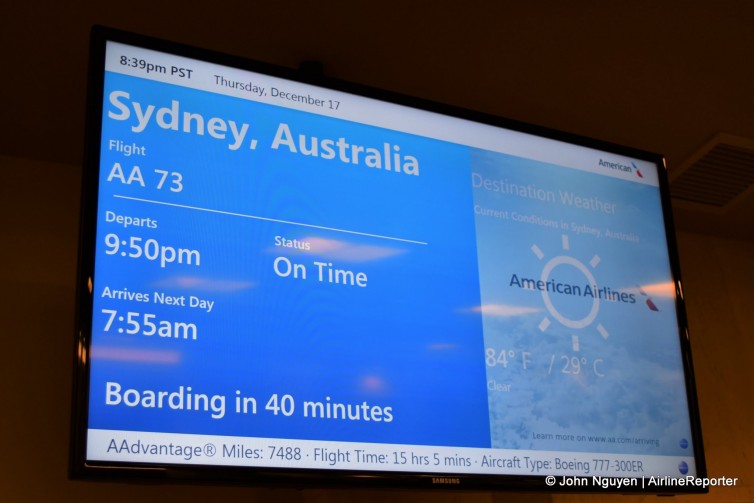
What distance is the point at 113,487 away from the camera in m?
2.19

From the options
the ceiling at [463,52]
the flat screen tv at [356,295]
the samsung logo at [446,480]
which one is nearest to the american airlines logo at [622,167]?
the flat screen tv at [356,295]

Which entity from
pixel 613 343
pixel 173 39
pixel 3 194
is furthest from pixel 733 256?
pixel 3 194

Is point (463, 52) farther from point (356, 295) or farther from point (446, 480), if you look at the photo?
point (446, 480)

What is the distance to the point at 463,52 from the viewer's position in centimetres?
239

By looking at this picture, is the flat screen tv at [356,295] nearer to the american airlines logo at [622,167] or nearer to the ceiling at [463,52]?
the american airlines logo at [622,167]

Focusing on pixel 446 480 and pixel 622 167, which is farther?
pixel 622 167

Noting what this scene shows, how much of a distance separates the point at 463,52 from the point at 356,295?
0.76 m

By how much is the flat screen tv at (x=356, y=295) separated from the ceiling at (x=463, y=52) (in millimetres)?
186

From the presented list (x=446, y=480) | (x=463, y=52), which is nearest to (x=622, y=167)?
(x=463, y=52)

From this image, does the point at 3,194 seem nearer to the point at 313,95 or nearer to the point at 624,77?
the point at 313,95

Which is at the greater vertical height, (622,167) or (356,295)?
(622,167)

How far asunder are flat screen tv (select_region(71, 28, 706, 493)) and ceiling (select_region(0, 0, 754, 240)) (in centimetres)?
19

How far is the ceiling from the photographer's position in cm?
222

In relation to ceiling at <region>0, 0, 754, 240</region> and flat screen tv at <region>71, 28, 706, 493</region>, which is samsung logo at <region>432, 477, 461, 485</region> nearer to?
flat screen tv at <region>71, 28, 706, 493</region>
